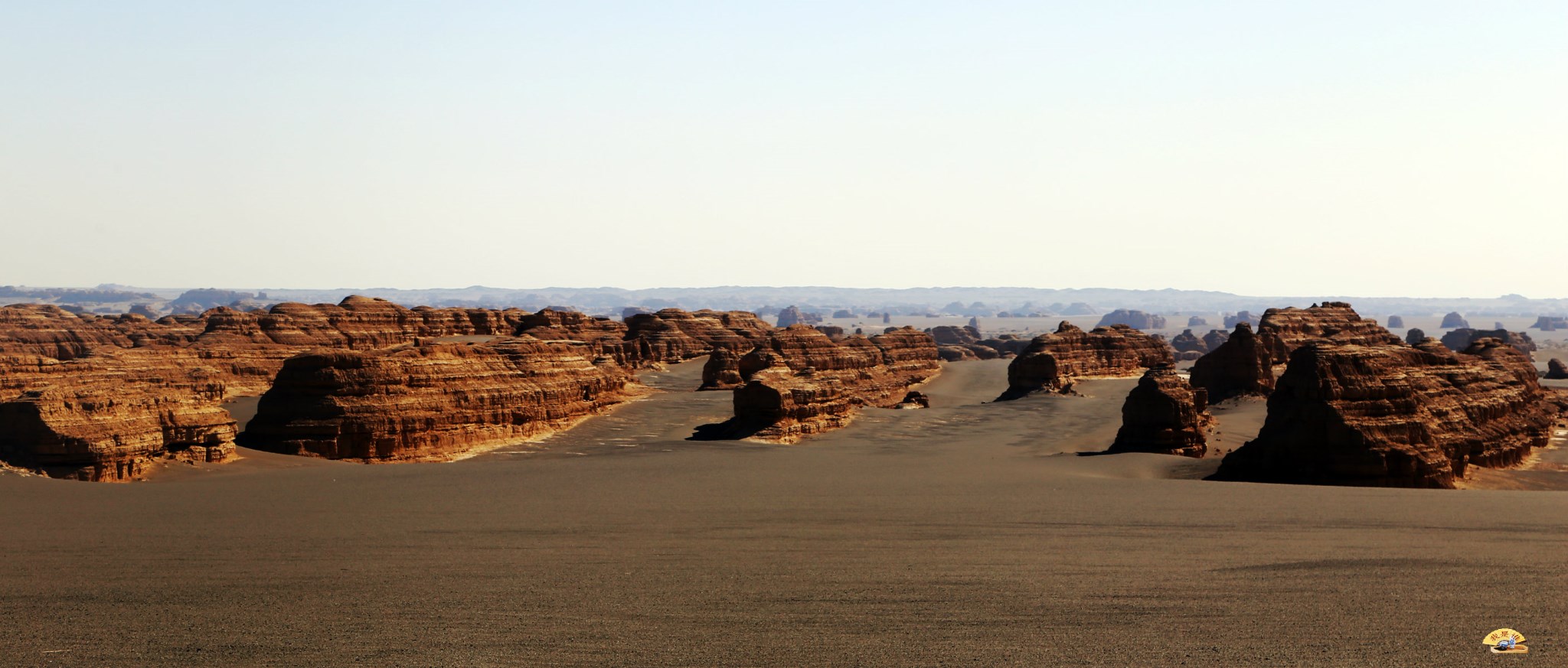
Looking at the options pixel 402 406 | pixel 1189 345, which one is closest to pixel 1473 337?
pixel 1189 345

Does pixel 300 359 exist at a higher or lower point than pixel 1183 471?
higher

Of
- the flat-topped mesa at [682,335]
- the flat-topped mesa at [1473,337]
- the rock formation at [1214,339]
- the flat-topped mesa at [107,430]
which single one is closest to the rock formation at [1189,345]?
the rock formation at [1214,339]

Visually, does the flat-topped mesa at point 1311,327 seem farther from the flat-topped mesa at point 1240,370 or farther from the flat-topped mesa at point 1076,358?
the flat-topped mesa at point 1076,358

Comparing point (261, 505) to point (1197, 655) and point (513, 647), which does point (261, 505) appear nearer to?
point (513, 647)

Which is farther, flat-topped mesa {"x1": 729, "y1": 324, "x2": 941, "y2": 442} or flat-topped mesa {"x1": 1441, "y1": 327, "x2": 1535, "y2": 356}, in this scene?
flat-topped mesa {"x1": 1441, "y1": 327, "x2": 1535, "y2": 356}

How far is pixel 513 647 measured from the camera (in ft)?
36.0

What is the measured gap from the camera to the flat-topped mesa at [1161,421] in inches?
1304

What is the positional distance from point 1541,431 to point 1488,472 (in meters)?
9.76

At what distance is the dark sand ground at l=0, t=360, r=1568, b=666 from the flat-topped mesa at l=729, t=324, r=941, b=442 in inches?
501

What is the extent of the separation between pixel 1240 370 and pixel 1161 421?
73.3 feet

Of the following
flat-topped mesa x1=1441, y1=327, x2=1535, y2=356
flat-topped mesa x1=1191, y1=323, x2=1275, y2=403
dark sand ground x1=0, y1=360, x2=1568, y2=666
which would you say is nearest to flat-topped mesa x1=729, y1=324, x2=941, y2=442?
dark sand ground x1=0, y1=360, x2=1568, y2=666

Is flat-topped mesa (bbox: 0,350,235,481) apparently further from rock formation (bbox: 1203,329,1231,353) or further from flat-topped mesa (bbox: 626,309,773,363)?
rock formation (bbox: 1203,329,1231,353)

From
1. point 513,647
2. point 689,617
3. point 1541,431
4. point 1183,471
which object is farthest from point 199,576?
point 1541,431

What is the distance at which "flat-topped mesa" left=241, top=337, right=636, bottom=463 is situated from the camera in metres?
29.4
